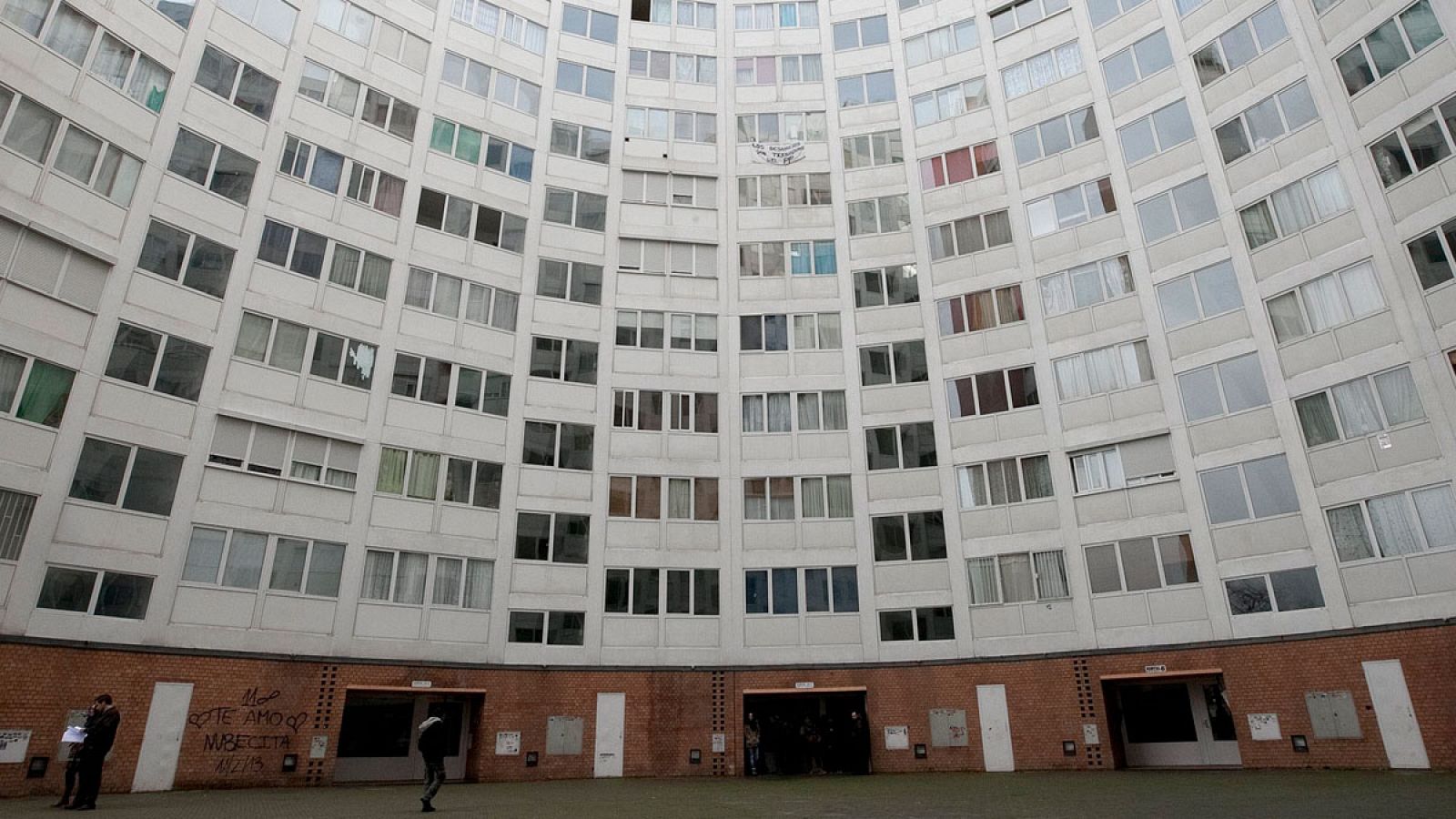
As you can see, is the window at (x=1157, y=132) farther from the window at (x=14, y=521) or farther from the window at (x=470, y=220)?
A: the window at (x=14, y=521)

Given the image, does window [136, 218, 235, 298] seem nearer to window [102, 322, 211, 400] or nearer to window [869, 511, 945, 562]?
window [102, 322, 211, 400]

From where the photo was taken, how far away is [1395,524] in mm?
23938

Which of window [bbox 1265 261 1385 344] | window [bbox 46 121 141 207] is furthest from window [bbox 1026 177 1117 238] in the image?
window [bbox 46 121 141 207]

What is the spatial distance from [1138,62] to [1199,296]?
973 cm

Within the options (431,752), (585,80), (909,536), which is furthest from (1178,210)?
(431,752)

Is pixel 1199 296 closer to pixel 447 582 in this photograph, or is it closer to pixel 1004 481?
pixel 1004 481

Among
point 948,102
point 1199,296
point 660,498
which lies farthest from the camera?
point 948,102

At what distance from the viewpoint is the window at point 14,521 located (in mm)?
21609

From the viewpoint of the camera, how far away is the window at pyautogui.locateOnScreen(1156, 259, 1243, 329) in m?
28.4

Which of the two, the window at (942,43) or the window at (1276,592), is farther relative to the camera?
the window at (942,43)

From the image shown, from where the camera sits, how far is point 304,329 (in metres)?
28.7

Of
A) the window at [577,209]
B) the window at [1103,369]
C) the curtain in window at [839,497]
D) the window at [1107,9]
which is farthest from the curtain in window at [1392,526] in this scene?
the window at [577,209]

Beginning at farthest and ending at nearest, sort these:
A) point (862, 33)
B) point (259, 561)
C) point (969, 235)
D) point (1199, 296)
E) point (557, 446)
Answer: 1. point (862, 33)
2. point (969, 235)
3. point (557, 446)
4. point (1199, 296)
5. point (259, 561)

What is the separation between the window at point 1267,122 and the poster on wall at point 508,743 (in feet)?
103
